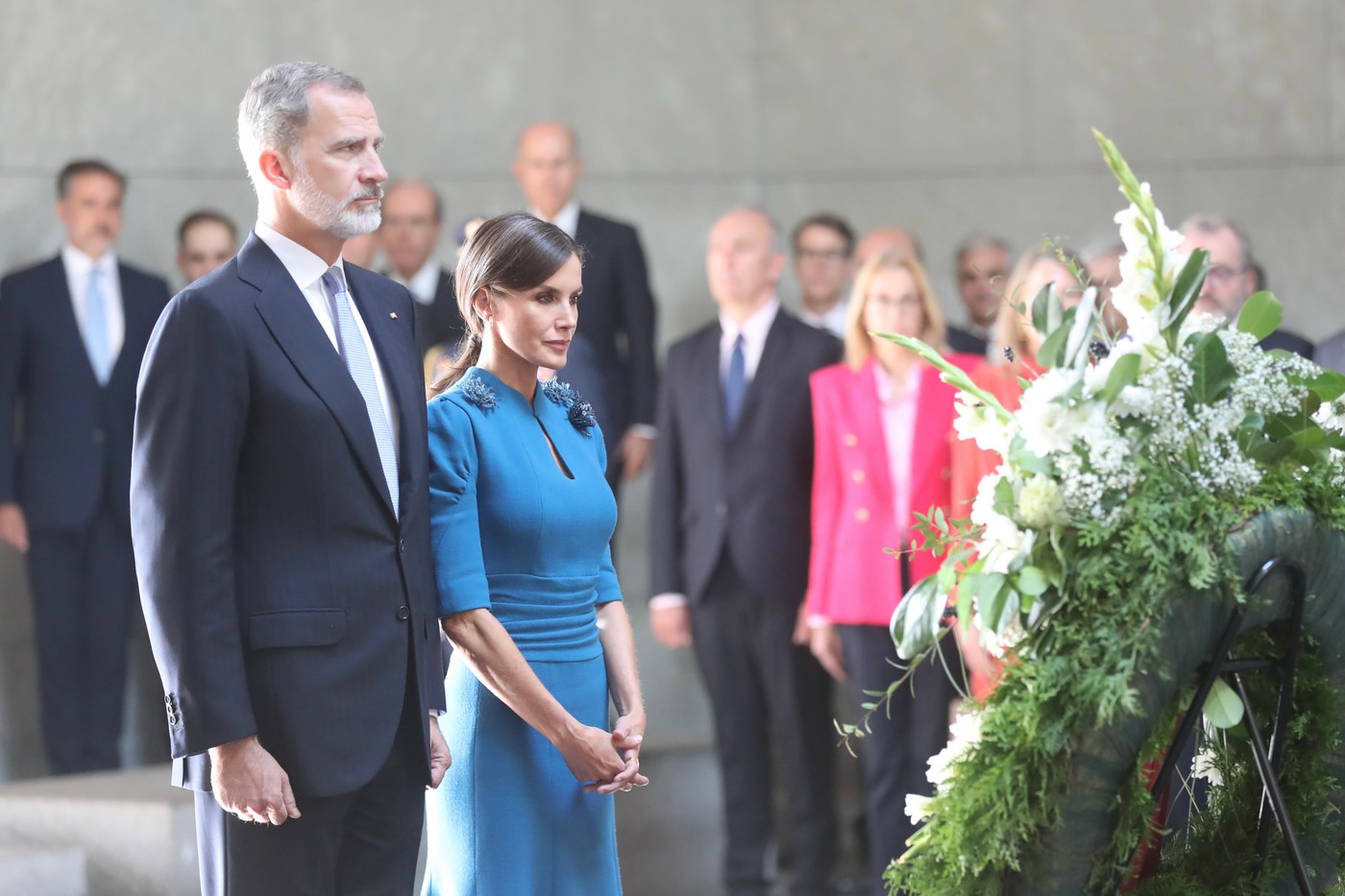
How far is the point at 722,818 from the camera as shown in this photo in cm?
480

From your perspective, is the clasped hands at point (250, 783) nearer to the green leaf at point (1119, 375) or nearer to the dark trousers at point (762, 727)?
the green leaf at point (1119, 375)

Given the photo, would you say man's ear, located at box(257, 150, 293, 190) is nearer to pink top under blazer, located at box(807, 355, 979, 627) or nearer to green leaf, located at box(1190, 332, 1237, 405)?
green leaf, located at box(1190, 332, 1237, 405)

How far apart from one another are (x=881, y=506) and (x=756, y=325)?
725mm

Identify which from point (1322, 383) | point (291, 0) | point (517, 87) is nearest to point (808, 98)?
point (517, 87)

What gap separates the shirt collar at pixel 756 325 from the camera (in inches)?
185

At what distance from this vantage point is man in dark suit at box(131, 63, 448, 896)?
2.03 metres

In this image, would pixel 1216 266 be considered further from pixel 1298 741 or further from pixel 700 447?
pixel 1298 741

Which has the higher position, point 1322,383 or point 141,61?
point 141,61

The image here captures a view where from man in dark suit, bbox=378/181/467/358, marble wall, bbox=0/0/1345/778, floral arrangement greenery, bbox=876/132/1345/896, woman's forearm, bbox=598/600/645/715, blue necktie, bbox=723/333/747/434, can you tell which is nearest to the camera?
floral arrangement greenery, bbox=876/132/1345/896

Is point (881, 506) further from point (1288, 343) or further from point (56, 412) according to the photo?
point (56, 412)

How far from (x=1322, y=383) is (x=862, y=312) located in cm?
250

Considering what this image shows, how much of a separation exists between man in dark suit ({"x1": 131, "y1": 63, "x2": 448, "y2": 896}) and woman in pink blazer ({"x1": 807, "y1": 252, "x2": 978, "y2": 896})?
211 cm

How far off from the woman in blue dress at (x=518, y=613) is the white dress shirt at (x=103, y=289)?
123 inches

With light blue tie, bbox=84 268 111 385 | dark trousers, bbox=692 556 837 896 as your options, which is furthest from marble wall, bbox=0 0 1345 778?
dark trousers, bbox=692 556 837 896
